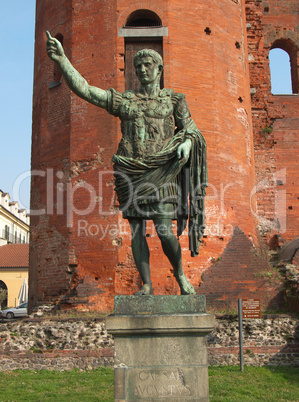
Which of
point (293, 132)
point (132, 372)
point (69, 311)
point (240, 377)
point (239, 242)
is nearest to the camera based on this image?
point (132, 372)

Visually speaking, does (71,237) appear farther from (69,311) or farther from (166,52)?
(166,52)

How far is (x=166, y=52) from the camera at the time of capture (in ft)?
45.7

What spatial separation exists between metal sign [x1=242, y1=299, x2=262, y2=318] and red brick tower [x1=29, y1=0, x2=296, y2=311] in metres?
2.24

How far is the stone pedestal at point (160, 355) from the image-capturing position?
398 centimetres

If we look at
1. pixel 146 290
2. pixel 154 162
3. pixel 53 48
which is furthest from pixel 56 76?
pixel 146 290

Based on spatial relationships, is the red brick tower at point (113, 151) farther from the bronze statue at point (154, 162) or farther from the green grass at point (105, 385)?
the bronze statue at point (154, 162)

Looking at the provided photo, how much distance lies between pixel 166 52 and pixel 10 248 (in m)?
36.4

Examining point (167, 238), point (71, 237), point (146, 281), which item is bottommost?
point (146, 281)

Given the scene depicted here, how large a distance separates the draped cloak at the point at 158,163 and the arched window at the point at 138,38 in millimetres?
9172

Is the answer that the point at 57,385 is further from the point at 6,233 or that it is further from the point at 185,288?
the point at 6,233

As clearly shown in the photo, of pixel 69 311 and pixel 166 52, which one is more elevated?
pixel 166 52

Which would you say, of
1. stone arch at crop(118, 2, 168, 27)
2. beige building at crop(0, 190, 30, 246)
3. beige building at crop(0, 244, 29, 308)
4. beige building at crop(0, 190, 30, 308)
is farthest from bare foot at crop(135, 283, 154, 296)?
beige building at crop(0, 190, 30, 246)

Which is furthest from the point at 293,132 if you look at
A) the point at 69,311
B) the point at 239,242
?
the point at 69,311

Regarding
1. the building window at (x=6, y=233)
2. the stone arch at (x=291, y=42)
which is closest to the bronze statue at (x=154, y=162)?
the stone arch at (x=291, y=42)
